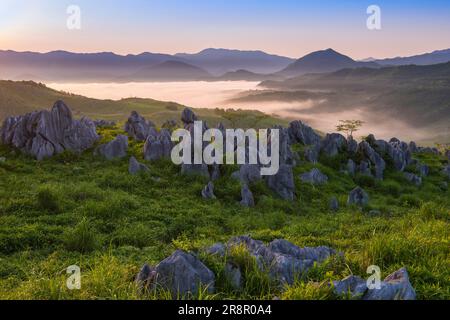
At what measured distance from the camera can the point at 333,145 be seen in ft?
109

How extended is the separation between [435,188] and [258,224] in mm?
19551

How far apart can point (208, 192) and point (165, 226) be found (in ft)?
16.8

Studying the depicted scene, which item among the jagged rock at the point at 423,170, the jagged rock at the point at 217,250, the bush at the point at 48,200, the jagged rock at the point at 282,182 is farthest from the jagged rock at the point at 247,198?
the jagged rock at the point at 423,170

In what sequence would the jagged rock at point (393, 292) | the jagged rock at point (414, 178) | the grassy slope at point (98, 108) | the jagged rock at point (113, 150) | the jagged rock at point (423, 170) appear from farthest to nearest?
the grassy slope at point (98, 108)
the jagged rock at point (423, 170)
the jagged rock at point (414, 178)
the jagged rock at point (113, 150)
the jagged rock at point (393, 292)

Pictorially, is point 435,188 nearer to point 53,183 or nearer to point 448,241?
point 448,241

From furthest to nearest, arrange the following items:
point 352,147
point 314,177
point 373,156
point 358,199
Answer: point 352,147 < point 373,156 < point 314,177 < point 358,199

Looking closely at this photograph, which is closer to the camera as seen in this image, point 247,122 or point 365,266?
point 365,266

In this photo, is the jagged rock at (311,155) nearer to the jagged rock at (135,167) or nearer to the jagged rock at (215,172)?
the jagged rock at (215,172)

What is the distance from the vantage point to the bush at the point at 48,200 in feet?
54.6

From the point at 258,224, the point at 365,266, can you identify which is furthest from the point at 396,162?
the point at 365,266

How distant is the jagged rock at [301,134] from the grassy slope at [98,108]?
57029mm

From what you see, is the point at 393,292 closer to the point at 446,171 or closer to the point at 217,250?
the point at 217,250

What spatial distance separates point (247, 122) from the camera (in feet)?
346

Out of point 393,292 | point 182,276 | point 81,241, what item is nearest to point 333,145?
point 81,241
